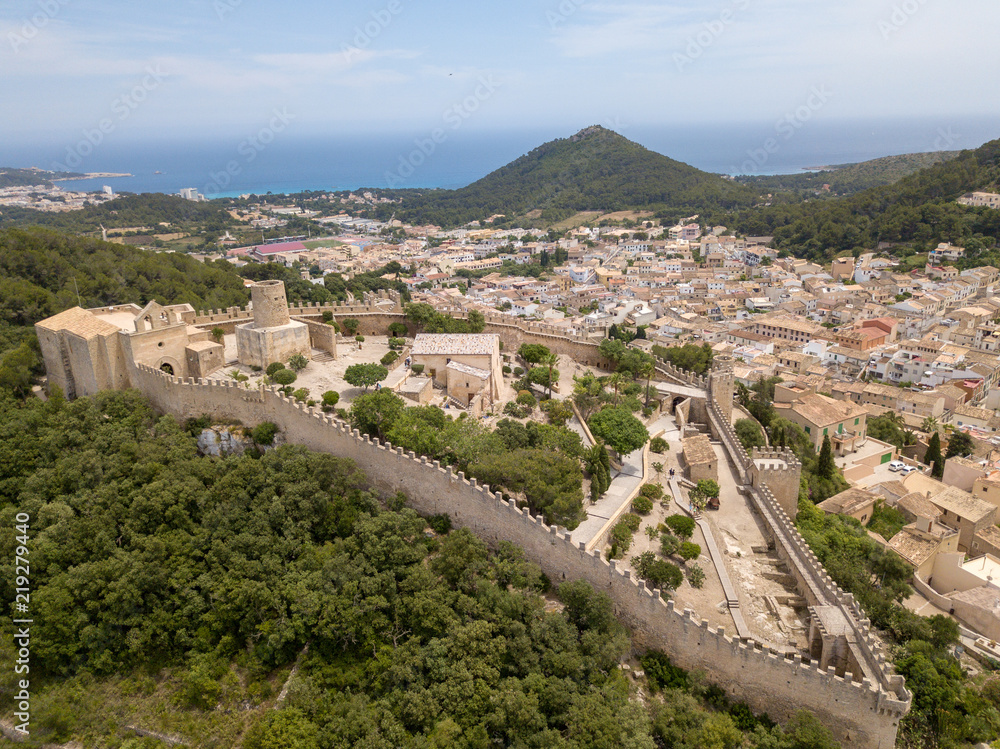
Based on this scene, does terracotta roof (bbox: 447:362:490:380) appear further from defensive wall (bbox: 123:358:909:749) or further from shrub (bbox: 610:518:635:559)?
shrub (bbox: 610:518:635:559)

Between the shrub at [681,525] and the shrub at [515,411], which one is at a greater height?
the shrub at [515,411]

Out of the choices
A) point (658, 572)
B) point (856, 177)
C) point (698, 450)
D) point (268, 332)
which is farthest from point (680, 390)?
point (856, 177)

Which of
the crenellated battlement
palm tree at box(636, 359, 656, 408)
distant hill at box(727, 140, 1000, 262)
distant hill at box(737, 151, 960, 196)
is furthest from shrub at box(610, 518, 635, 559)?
distant hill at box(737, 151, 960, 196)

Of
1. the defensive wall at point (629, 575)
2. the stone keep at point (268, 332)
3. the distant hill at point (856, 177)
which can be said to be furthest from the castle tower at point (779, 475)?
the distant hill at point (856, 177)

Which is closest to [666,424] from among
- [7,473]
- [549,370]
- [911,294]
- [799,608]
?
[549,370]

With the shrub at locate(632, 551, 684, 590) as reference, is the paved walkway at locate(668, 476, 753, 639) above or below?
below

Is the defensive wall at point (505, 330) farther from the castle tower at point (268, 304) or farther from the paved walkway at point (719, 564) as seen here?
the paved walkway at point (719, 564)

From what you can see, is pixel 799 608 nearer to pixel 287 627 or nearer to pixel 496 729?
pixel 496 729
